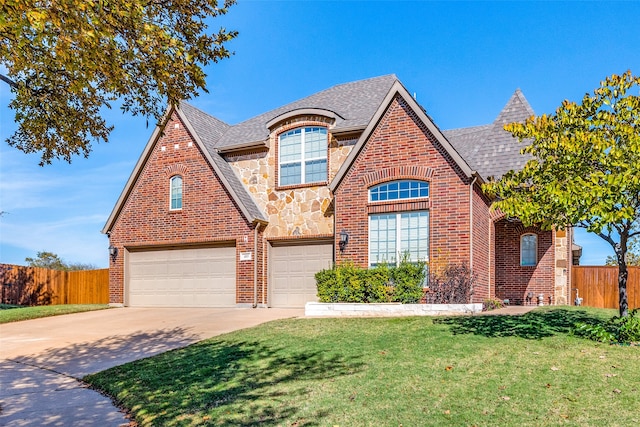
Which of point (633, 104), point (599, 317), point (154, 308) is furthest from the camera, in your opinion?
point (154, 308)

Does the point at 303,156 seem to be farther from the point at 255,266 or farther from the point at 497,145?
the point at 497,145

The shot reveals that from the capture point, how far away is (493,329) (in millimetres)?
10938

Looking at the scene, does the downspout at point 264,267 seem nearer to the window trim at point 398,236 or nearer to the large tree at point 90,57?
the window trim at point 398,236

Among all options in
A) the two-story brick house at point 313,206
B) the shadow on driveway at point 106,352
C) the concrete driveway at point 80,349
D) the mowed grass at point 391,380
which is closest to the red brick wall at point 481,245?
the two-story brick house at point 313,206

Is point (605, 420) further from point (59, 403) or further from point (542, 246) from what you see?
point (542, 246)

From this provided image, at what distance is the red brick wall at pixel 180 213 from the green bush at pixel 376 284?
15.5 feet

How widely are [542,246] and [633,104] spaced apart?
9580 mm

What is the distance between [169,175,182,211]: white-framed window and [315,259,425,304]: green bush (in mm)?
8287

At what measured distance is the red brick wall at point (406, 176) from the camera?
15117 millimetres

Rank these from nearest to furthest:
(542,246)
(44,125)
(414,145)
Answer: (44,125), (414,145), (542,246)

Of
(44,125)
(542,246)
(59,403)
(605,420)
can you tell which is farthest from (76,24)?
(542,246)

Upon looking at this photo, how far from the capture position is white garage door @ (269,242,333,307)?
18578 mm

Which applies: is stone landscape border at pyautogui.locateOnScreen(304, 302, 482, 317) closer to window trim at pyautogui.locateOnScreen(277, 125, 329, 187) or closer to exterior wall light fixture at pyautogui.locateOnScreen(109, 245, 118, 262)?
window trim at pyautogui.locateOnScreen(277, 125, 329, 187)

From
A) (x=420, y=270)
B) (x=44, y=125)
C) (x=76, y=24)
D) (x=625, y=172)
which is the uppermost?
(x=76, y=24)
